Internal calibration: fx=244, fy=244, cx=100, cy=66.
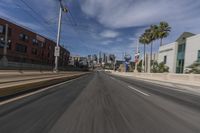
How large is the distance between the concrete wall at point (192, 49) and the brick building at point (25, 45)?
117 feet

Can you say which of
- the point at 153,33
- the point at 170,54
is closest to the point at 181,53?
the point at 170,54

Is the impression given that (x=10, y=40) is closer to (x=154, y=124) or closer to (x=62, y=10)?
(x=62, y=10)

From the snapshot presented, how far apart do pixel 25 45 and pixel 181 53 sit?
42.5m

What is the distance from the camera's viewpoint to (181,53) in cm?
6150

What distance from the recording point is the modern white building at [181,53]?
172ft

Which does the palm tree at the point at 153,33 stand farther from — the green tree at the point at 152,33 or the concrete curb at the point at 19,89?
the concrete curb at the point at 19,89

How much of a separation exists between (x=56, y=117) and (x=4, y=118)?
1.38 metres

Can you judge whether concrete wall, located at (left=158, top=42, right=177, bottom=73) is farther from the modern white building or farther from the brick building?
the brick building

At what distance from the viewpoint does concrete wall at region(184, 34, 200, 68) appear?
51.2 m

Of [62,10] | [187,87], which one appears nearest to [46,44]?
[62,10]

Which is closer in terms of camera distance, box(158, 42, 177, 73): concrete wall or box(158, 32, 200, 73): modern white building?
box(158, 32, 200, 73): modern white building

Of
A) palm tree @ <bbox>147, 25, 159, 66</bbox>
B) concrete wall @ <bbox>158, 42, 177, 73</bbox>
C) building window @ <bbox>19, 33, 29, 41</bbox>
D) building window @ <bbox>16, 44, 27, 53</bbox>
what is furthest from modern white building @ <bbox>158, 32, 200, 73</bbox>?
building window @ <bbox>16, 44, 27, 53</bbox>

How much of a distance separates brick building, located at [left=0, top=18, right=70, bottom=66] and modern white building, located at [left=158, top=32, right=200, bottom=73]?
1360 inches

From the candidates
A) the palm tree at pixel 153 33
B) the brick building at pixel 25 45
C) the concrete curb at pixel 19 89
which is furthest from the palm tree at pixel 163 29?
the concrete curb at pixel 19 89
